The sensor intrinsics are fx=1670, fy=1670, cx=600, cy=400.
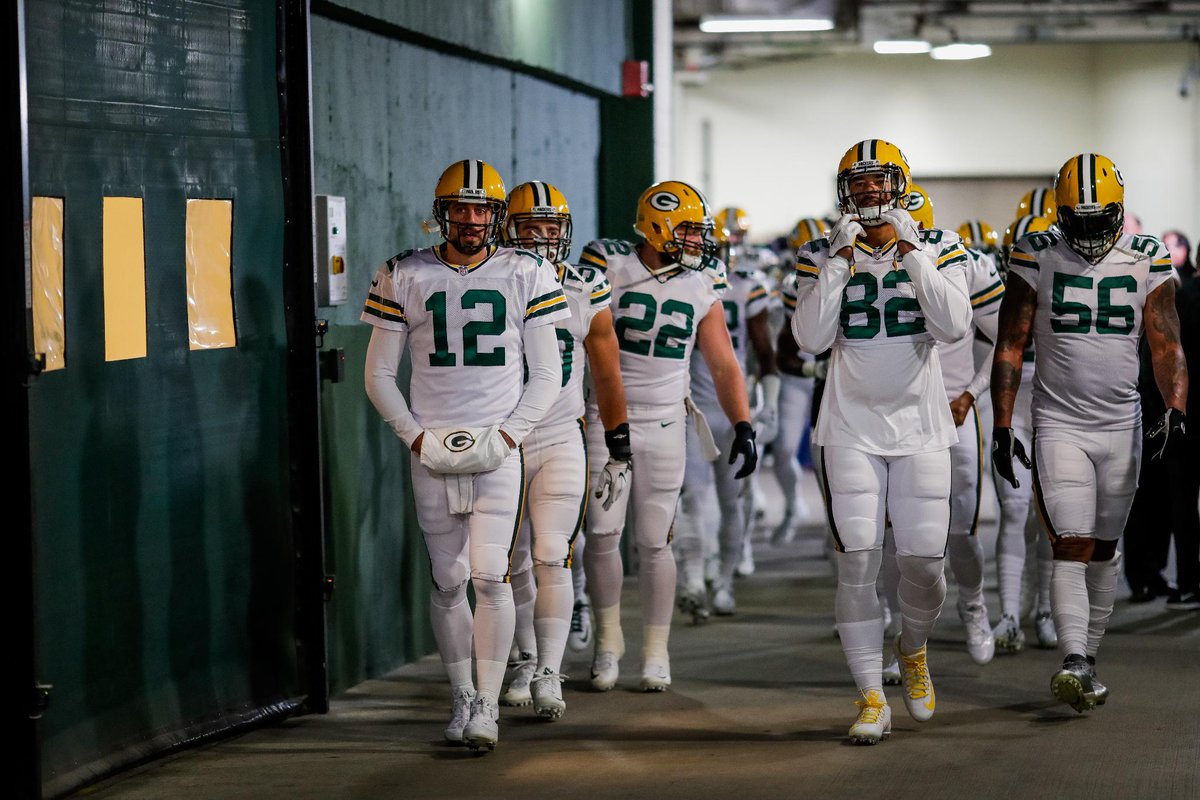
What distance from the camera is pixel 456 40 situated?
7.79 m

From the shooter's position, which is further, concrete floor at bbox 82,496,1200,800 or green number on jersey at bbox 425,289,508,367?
green number on jersey at bbox 425,289,508,367

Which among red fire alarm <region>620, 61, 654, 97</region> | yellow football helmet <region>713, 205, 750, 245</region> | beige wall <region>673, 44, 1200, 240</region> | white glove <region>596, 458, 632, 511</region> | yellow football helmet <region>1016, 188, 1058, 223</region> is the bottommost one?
white glove <region>596, 458, 632, 511</region>

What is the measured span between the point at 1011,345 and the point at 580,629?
2464 mm

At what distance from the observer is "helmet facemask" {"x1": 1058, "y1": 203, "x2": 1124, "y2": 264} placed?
20.0 feet

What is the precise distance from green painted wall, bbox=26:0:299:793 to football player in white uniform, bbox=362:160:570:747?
2.22 ft

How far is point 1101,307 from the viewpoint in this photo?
6.16 meters

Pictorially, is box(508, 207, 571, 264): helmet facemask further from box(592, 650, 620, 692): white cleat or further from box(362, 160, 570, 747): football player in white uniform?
box(592, 650, 620, 692): white cleat

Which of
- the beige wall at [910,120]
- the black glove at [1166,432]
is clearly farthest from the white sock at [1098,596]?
the beige wall at [910,120]

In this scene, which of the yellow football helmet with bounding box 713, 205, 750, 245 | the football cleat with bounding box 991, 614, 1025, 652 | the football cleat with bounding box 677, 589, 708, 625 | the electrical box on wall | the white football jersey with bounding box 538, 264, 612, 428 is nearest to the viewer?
the white football jersey with bounding box 538, 264, 612, 428

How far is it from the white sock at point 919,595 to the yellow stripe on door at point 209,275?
8.38ft

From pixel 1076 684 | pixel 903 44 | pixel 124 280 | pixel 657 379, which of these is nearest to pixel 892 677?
pixel 1076 684

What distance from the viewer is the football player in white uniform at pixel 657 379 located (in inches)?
269

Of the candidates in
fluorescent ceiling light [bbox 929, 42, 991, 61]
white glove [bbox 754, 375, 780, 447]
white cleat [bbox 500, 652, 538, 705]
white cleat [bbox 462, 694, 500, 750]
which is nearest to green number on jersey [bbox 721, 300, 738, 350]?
white glove [bbox 754, 375, 780, 447]

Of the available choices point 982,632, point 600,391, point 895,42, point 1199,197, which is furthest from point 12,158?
point 1199,197
